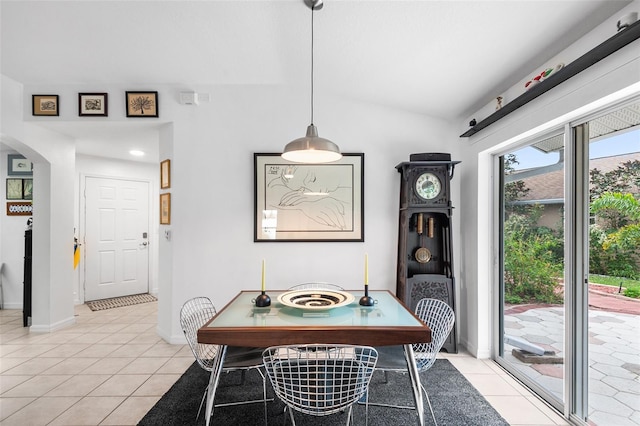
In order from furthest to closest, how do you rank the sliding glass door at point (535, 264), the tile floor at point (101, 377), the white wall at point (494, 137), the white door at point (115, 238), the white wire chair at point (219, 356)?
the white door at point (115, 238) → the sliding glass door at point (535, 264) → the tile floor at point (101, 377) → the white wire chair at point (219, 356) → the white wall at point (494, 137)

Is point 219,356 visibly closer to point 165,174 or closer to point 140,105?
point 165,174

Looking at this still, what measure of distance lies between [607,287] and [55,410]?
11.9 feet

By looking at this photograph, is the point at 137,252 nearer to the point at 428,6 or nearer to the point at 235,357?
the point at 235,357

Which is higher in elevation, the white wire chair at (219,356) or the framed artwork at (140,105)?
the framed artwork at (140,105)

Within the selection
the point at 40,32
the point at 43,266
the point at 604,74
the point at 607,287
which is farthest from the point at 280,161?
the point at 43,266

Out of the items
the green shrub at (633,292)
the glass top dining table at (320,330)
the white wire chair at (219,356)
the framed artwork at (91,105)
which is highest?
the framed artwork at (91,105)

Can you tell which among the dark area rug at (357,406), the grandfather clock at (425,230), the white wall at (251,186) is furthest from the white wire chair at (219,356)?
the grandfather clock at (425,230)

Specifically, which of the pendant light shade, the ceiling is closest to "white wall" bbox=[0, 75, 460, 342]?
the ceiling

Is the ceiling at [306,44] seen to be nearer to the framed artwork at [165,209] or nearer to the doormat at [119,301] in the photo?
the framed artwork at [165,209]

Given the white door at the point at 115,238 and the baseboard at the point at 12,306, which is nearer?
the baseboard at the point at 12,306

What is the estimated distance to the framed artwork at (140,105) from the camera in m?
3.30

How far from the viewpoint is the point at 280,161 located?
10.9 feet

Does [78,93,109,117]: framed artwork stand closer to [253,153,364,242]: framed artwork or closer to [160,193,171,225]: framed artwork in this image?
[160,193,171,225]: framed artwork

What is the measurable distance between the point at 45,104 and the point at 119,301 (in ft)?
10.1
